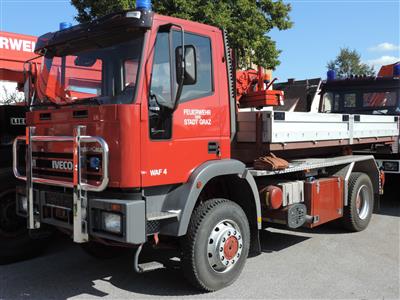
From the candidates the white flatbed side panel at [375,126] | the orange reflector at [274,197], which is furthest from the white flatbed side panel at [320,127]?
the orange reflector at [274,197]

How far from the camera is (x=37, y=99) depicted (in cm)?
481

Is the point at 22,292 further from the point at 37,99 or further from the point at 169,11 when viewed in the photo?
the point at 169,11

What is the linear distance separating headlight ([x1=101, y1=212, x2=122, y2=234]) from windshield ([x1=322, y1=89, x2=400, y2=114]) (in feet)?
22.7

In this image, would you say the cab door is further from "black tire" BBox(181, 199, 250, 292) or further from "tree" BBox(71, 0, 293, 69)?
"tree" BBox(71, 0, 293, 69)

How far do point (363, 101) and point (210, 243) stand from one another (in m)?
6.18

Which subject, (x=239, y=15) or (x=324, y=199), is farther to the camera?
(x=239, y=15)

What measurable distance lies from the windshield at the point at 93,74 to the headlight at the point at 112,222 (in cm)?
102

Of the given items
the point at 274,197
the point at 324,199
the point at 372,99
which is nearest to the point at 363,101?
the point at 372,99

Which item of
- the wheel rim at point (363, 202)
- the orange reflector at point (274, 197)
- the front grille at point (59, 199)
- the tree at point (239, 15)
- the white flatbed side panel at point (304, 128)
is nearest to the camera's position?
the front grille at point (59, 199)

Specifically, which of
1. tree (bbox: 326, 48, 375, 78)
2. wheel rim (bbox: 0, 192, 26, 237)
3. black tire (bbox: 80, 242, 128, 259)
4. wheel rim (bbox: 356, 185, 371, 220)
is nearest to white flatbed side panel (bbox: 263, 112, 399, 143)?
wheel rim (bbox: 356, 185, 371, 220)

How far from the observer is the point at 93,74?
438cm

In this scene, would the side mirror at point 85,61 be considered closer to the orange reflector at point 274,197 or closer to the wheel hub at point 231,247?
the wheel hub at point 231,247

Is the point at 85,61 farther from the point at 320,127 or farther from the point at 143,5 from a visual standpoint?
the point at 320,127

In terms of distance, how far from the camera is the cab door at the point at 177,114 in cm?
401
